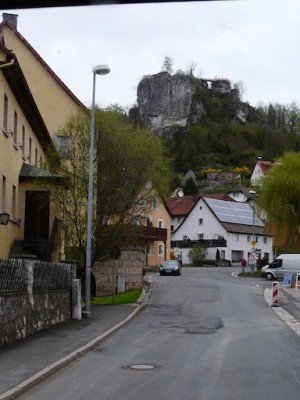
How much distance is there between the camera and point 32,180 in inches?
1193

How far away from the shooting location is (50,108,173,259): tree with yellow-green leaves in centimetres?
2989

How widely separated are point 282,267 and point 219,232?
31339mm

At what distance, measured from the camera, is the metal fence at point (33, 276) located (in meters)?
15.6

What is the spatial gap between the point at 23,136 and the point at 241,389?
76.0 ft

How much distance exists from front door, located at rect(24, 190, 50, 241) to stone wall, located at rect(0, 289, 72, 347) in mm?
9262

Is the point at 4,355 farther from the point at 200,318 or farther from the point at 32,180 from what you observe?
the point at 32,180

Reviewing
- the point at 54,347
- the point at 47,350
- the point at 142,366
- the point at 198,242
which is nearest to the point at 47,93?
the point at 54,347

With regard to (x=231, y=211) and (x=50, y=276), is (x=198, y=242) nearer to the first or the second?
(x=231, y=211)

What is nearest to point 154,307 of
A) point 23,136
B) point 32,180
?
point 32,180

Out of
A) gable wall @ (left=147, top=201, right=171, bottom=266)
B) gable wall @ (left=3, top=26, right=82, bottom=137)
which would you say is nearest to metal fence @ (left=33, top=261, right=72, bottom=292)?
gable wall @ (left=3, top=26, right=82, bottom=137)

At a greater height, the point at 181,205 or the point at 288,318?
the point at 181,205

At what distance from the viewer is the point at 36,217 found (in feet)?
104

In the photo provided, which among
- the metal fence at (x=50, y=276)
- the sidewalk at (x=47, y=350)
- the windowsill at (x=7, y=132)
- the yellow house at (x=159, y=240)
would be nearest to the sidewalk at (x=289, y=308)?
the sidewalk at (x=47, y=350)

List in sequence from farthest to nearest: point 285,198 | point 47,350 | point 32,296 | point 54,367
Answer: point 285,198
point 32,296
point 47,350
point 54,367
